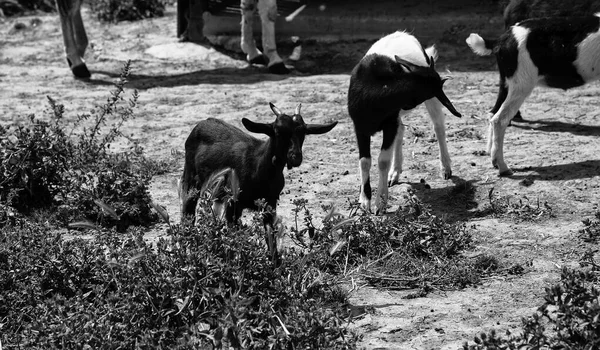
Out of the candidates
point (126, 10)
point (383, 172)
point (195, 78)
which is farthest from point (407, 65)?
point (126, 10)

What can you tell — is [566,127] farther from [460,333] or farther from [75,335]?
[75,335]

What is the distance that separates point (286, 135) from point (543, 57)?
336cm

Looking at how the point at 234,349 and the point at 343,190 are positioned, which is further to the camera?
the point at 343,190

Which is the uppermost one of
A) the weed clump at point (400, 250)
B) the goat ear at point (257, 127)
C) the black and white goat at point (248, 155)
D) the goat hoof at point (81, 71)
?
the goat ear at point (257, 127)

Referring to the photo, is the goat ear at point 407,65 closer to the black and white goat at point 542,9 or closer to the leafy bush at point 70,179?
the leafy bush at point 70,179

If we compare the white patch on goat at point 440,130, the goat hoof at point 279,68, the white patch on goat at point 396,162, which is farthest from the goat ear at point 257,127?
the goat hoof at point 279,68

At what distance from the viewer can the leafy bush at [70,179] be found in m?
7.37

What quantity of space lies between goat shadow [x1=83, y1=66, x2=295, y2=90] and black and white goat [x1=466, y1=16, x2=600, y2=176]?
14.3 ft

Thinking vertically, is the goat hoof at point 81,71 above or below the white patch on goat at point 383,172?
below

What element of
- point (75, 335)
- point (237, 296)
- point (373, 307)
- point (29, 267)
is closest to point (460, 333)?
point (373, 307)

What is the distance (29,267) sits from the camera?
5.75 m

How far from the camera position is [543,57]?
324 inches

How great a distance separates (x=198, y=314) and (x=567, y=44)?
15.5 ft

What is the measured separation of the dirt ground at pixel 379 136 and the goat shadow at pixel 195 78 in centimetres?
3
